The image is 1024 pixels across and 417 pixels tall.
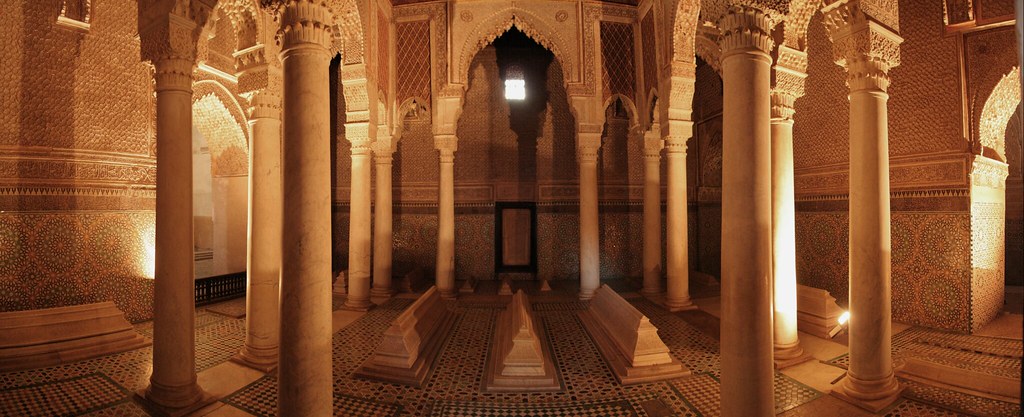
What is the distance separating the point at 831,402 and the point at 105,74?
9.20 meters

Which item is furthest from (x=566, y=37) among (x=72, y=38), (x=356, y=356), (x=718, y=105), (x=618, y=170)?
(x=72, y=38)

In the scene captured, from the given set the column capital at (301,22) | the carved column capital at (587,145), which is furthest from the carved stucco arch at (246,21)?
the carved column capital at (587,145)

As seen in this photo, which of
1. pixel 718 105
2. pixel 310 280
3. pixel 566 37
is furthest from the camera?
pixel 718 105

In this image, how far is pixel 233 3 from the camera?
400 cm

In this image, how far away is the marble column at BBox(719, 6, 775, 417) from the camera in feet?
8.16

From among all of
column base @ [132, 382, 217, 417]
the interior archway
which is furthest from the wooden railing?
column base @ [132, 382, 217, 417]

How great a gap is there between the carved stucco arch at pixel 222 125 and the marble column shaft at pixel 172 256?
194 inches

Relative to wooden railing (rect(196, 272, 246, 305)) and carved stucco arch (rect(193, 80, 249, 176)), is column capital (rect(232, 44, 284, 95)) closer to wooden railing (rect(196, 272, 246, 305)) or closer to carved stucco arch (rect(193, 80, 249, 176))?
carved stucco arch (rect(193, 80, 249, 176))

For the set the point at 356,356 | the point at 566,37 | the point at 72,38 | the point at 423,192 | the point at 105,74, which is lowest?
the point at 356,356

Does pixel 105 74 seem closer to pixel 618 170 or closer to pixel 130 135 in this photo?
pixel 130 135

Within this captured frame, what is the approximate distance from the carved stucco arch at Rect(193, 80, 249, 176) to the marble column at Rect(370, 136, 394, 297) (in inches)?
114

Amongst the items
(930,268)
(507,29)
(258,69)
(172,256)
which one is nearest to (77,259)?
(172,256)

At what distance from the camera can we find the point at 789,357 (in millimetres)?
4203

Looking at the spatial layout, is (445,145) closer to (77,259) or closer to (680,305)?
(680,305)
